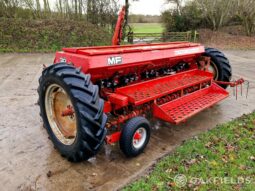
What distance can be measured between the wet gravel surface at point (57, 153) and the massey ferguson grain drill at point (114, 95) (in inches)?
7.3

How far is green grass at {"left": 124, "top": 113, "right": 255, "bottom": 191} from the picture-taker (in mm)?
2783

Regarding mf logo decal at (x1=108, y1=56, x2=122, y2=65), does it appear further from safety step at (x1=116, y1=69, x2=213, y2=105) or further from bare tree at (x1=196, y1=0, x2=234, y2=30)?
bare tree at (x1=196, y1=0, x2=234, y2=30)

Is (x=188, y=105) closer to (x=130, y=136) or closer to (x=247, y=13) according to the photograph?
(x=130, y=136)

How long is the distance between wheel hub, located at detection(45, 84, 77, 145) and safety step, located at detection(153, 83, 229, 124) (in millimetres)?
1178

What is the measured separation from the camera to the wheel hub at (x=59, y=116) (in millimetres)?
3271

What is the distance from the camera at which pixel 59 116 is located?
3480 millimetres

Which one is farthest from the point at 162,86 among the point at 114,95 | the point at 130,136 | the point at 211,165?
the point at 211,165

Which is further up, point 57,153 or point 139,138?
point 139,138

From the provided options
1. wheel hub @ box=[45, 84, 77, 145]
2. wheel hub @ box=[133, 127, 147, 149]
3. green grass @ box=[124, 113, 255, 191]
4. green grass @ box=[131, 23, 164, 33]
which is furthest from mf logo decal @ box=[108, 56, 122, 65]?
green grass @ box=[131, 23, 164, 33]

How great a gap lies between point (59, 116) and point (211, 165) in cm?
200

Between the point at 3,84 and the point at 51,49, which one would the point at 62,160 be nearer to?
the point at 3,84

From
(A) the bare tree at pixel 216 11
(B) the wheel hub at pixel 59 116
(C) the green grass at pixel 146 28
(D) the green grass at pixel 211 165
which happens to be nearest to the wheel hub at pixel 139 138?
(D) the green grass at pixel 211 165

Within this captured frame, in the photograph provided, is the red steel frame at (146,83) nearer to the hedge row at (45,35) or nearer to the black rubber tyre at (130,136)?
the black rubber tyre at (130,136)

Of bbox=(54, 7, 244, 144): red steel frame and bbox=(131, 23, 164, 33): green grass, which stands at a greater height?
bbox=(131, 23, 164, 33): green grass
